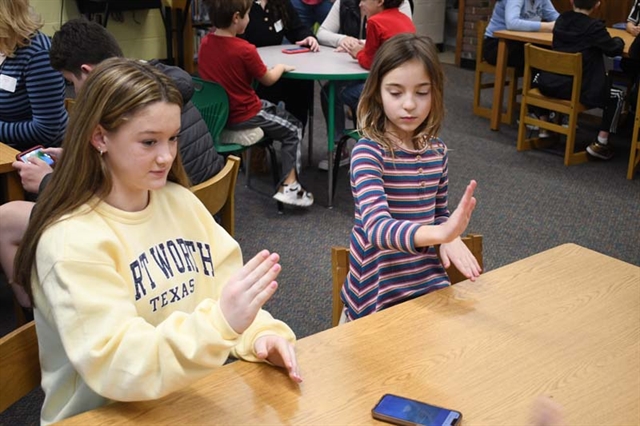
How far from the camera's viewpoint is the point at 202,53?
153 inches

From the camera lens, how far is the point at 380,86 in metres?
1.91

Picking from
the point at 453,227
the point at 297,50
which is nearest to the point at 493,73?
the point at 297,50

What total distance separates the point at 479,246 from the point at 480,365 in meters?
0.56

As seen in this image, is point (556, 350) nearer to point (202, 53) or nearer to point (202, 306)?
point (202, 306)

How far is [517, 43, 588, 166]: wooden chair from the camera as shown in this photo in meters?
4.59

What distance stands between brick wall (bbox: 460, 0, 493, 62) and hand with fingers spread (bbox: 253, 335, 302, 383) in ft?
22.5

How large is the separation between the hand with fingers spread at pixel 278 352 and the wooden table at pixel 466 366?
20mm

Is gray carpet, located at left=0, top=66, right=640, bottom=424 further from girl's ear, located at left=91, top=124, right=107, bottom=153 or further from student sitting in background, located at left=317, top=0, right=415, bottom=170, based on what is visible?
girl's ear, located at left=91, top=124, right=107, bottom=153

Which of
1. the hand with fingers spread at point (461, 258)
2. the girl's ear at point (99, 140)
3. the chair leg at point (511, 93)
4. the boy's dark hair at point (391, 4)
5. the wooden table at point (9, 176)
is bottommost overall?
the chair leg at point (511, 93)

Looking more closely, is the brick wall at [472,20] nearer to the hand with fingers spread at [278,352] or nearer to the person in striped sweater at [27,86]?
the person in striped sweater at [27,86]

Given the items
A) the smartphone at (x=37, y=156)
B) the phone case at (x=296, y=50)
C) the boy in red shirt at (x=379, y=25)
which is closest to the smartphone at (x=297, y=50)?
the phone case at (x=296, y=50)

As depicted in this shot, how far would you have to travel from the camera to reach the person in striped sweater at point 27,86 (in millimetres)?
2834

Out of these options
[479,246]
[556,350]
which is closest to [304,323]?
[479,246]

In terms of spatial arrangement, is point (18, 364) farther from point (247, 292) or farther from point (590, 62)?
point (590, 62)
